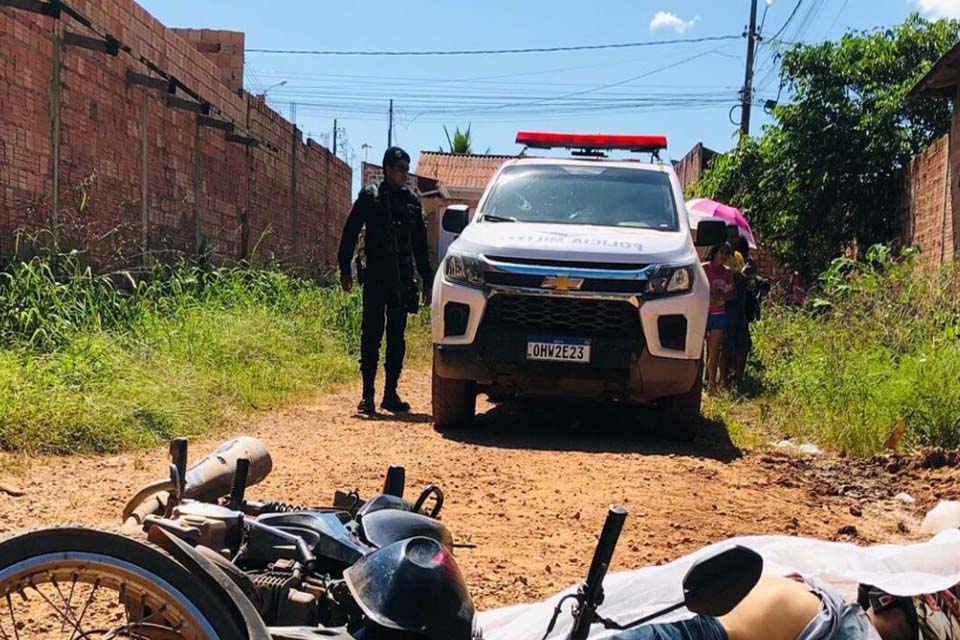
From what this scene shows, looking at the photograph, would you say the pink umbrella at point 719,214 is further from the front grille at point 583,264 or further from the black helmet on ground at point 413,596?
the black helmet on ground at point 413,596

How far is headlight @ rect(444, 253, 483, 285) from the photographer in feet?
19.4

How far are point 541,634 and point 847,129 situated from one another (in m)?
13.9

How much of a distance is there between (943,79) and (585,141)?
5.74 meters

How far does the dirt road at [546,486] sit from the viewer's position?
3889 mm

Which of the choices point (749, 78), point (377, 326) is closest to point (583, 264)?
point (377, 326)

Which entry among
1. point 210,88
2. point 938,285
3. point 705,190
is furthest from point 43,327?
point 705,190

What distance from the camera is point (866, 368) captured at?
745 centimetres

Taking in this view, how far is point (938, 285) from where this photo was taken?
31.0 ft

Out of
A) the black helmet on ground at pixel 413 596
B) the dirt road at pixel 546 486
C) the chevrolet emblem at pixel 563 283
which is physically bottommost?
the dirt road at pixel 546 486

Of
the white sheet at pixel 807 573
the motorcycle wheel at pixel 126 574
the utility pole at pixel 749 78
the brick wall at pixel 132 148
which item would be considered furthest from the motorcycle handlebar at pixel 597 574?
the utility pole at pixel 749 78

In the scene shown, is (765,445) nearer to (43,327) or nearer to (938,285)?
(938,285)

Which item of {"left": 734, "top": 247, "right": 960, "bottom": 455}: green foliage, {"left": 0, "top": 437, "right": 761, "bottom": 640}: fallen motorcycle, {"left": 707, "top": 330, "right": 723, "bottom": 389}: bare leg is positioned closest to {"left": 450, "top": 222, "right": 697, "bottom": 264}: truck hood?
{"left": 734, "top": 247, "right": 960, "bottom": 455}: green foliage

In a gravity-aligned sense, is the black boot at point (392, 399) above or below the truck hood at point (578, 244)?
below

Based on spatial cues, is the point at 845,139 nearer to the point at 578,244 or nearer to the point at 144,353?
the point at 578,244
